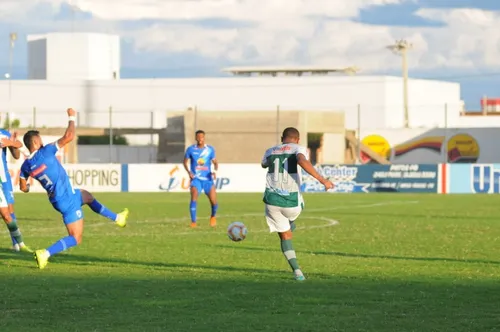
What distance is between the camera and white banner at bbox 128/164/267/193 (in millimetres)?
50500

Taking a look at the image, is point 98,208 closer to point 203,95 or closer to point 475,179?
point 475,179

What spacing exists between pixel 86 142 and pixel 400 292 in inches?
2909

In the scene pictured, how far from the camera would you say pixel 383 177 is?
50.6 m

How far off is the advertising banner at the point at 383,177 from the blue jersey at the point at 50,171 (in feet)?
117

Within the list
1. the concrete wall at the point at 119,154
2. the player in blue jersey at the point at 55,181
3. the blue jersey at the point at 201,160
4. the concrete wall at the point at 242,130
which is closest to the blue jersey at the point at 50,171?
the player in blue jersey at the point at 55,181

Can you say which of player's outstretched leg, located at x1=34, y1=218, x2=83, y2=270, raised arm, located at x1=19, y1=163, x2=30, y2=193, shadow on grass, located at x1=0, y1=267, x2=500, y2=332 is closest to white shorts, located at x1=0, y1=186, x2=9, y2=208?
raised arm, located at x1=19, y1=163, x2=30, y2=193

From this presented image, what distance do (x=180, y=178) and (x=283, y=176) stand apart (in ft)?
121

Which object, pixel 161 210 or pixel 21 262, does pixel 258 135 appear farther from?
pixel 21 262

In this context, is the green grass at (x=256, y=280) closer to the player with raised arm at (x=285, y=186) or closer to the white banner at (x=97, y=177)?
the player with raised arm at (x=285, y=186)

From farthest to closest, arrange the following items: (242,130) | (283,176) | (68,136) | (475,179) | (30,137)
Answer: (242,130) < (475,179) < (30,137) < (68,136) < (283,176)

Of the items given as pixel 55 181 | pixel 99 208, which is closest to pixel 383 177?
pixel 99 208

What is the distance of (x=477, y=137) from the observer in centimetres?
7081

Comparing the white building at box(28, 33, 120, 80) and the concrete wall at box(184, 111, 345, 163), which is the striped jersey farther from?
the white building at box(28, 33, 120, 80)

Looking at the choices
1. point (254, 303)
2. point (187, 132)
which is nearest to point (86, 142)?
point (187, 132)
